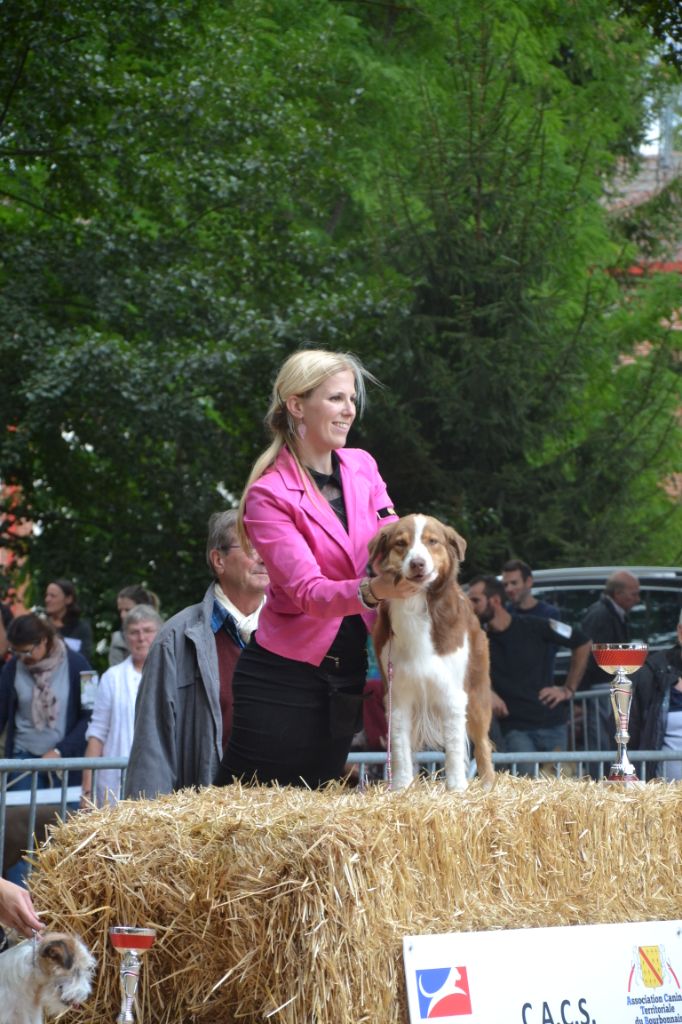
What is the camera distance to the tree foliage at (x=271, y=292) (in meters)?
13.8

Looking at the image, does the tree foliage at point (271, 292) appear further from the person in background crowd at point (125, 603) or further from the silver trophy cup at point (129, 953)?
the silver trophy cup at point (129, 953)

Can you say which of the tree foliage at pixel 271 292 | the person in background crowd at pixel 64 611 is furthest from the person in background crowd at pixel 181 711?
the tree foliage at pixel 271 292

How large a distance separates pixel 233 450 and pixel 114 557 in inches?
71.9

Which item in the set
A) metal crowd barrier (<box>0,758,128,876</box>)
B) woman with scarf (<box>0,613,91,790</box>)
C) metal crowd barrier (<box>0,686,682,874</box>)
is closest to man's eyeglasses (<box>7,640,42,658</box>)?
woman with scarf (<box>0,613,91,790</box>)

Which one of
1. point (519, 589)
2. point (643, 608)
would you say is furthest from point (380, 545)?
point (643, 608)

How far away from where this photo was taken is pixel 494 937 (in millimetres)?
3689

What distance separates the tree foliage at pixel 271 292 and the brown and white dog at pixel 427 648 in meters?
10.1

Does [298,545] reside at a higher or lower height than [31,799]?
higher

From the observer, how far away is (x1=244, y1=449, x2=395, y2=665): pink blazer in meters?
3.79

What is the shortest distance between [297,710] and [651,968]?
4.20 ft

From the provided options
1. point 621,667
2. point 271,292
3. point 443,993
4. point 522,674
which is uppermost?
point 271,292

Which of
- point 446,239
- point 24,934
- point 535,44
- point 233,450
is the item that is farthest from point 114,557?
point 24,934

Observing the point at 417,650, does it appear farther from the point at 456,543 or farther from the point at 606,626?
the point at 606,626

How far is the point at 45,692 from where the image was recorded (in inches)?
351
